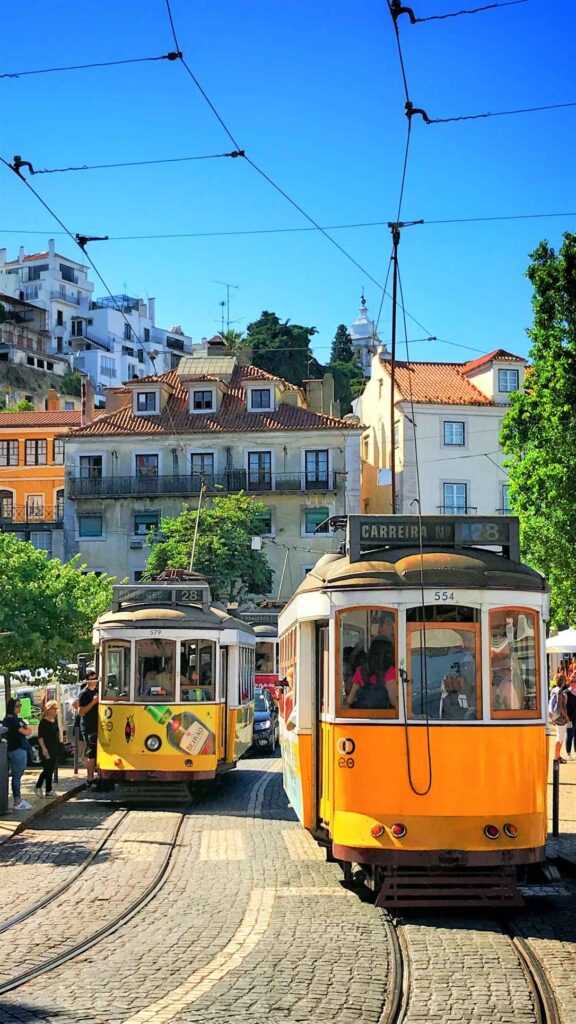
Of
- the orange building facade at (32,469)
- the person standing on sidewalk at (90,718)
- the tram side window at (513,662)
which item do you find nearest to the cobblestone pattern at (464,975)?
the tram side window at (513,662)

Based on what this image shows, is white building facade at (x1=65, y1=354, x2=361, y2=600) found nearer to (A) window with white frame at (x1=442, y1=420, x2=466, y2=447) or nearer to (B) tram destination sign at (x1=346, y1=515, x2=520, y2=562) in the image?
(A) window with white frame at (x1=442, y1=420, x2=466, y2=447)

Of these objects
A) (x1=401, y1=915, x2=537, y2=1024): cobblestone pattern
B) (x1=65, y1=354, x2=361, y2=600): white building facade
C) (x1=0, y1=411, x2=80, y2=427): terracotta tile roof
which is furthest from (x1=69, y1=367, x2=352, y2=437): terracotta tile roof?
(x1=401, y1=915, x2=537, y2=1024): cobblestone pattern

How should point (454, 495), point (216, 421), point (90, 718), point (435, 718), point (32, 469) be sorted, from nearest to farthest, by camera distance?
point (435, 718)
point (90, 718)
point (454, 495)
point (216, 421)
point (32, 469)

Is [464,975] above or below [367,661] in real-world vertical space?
below

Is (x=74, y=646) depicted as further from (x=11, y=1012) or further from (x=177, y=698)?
(x=11, y=1012)

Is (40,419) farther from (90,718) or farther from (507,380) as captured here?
(90,718)

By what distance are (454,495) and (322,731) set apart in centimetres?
4693

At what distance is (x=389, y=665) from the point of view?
10922 mm

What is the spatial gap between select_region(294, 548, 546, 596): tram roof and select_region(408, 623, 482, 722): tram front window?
0.37 metres

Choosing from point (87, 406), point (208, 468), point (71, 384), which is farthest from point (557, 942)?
point (71, 384)

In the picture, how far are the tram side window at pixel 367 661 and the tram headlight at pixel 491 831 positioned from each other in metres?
1.16

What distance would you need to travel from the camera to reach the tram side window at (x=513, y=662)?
35.5 ft

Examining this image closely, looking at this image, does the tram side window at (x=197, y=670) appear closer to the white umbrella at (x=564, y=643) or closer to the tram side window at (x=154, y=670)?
the tram side window at (x=154, y=670)

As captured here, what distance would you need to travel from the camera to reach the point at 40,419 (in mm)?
71562
